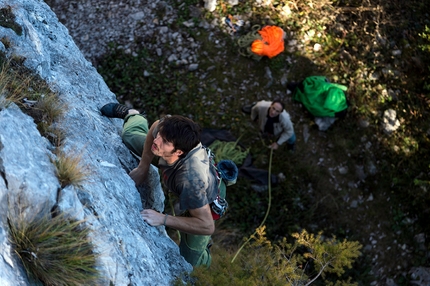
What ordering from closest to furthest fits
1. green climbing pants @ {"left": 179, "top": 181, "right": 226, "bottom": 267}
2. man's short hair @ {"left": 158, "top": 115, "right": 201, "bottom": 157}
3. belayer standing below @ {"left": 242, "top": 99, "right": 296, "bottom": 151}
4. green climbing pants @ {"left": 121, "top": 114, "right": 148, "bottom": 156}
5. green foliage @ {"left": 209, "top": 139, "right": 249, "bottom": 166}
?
man's short hair @ {"left": 158, "top": 115, "right": 201, "bottom": 157}, green climbing pants @ {"left": 179, "top": 181, "right": 226, "bottom": 267}, green climbing pants @ {"left": 121, "top": 114, "right": 148, "bottom": 156}, belayer standing below @ {"left": 242, "top": 99, "right": 296, "bottom": 151}, green foliage @ {"left": 209, "top": 139, "right": 249, "bottom": 166}

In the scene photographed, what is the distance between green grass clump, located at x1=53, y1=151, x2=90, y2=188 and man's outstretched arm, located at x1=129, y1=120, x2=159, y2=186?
757 mm

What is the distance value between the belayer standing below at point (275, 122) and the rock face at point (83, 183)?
2928 mm

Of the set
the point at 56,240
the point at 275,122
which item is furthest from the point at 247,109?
the point at 56,240

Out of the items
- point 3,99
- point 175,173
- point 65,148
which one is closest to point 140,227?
point 175,173

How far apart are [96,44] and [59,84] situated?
14.3ft

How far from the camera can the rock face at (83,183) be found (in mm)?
2613

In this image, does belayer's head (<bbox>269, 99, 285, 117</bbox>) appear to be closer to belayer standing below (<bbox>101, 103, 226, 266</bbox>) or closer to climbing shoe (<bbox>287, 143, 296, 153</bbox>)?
climbing shoe (<bbox>287, 143, 296, 153</bbox>)

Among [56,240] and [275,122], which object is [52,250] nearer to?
[56,240]

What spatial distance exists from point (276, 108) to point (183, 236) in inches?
123

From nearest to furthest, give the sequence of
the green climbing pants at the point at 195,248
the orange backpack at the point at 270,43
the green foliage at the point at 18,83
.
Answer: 1. the green foliage at the point at 18,83
2. the green climbing pants at the point at 195,248
3. the orange backpack at the point at 270,43

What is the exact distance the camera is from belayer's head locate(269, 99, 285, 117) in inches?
255

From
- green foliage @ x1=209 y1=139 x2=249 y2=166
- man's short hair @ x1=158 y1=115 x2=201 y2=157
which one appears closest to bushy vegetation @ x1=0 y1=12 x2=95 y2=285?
man's short hair @ x1=158 y1=115 x2=201 y2=157

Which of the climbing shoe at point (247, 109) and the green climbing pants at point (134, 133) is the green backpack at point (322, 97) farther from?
the green climbing pants at point (134, 133)

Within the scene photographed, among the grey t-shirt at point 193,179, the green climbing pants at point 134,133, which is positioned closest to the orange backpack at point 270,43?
the green climbing pants at point 134,133
